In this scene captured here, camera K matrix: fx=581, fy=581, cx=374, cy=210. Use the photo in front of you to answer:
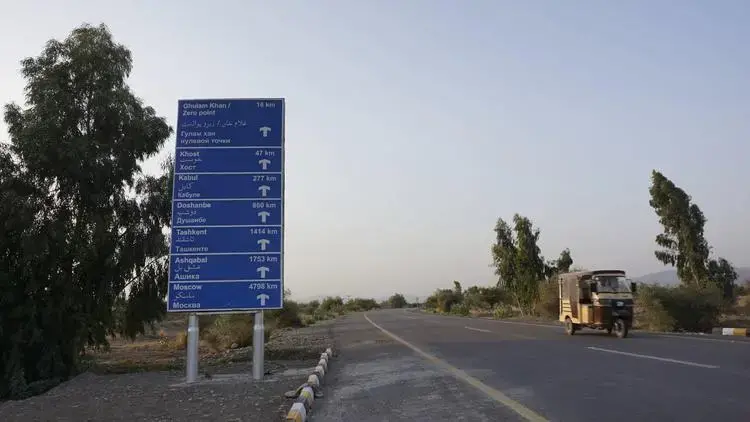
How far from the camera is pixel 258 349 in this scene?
1335 centimetres

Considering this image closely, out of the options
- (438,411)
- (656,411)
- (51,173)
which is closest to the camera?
(656,411)

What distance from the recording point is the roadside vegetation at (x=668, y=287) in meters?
27.3

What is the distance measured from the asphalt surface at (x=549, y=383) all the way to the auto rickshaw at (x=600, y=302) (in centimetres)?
325

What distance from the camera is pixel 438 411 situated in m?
8.42

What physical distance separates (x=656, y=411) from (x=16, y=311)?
49.5 ft

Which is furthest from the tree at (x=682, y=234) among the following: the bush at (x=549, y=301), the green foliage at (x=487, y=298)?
the green foliage at (x=487, y=298)

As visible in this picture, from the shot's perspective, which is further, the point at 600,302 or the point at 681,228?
the point at 681,228

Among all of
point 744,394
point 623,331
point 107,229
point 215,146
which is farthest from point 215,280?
point 623,331

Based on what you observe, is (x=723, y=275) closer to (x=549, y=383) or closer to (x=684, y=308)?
(x=684, y=308)

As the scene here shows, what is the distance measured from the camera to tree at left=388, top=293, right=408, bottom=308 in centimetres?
14038

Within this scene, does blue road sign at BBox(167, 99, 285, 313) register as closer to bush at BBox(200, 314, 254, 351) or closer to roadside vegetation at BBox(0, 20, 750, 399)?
roadside vegetation at BBox(0, 20, 750, 399)

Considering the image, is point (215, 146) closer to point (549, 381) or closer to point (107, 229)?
point (107, 229)

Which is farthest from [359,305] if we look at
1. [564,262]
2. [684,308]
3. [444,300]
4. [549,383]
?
[549,383]

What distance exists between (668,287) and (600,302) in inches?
380
